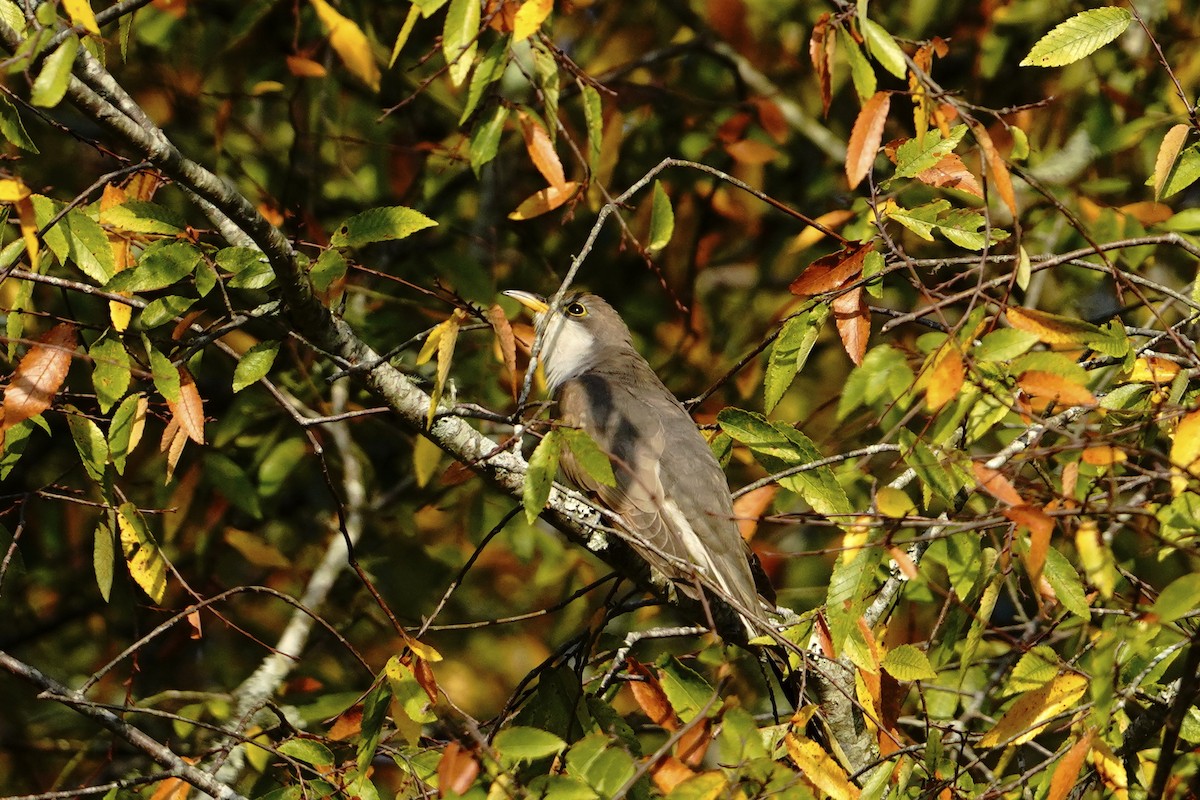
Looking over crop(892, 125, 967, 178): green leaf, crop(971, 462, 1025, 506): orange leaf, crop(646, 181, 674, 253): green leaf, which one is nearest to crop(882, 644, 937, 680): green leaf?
crop(971, 462, 1025, 506): orange leaf

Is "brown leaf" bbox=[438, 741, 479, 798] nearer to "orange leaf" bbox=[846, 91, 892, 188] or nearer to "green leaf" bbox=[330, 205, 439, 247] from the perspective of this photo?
"green leaf" bbox=[330, 205, 439, 247]

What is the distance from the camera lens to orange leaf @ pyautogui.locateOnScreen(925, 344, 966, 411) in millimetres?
2643

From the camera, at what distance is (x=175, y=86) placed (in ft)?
25.7

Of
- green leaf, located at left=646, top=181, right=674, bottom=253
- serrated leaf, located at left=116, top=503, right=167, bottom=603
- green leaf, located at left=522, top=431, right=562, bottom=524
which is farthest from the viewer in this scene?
green leaf, located at left=646, top=181, right=674, bottom=253

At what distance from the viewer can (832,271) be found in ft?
11.2

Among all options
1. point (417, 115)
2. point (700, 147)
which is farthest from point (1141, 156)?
point (417, 115)

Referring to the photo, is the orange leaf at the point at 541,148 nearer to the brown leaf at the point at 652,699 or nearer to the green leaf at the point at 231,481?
the brown leaf at the point at 652,699

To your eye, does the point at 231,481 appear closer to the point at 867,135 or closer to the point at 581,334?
the point at 581,334

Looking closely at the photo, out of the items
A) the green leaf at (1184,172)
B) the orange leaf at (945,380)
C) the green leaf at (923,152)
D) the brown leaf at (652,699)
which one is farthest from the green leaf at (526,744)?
the green leaf at (1184,172)

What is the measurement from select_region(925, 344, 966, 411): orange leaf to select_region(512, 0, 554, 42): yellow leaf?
4.62 feet

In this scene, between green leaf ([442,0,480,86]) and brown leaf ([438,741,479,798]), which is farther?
green leaf ([442,0,480,86])

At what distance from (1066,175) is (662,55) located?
2.62m

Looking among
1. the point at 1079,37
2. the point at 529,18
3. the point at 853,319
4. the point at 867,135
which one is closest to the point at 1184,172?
the point at 1079,37

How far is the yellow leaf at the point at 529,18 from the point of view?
3.20m
